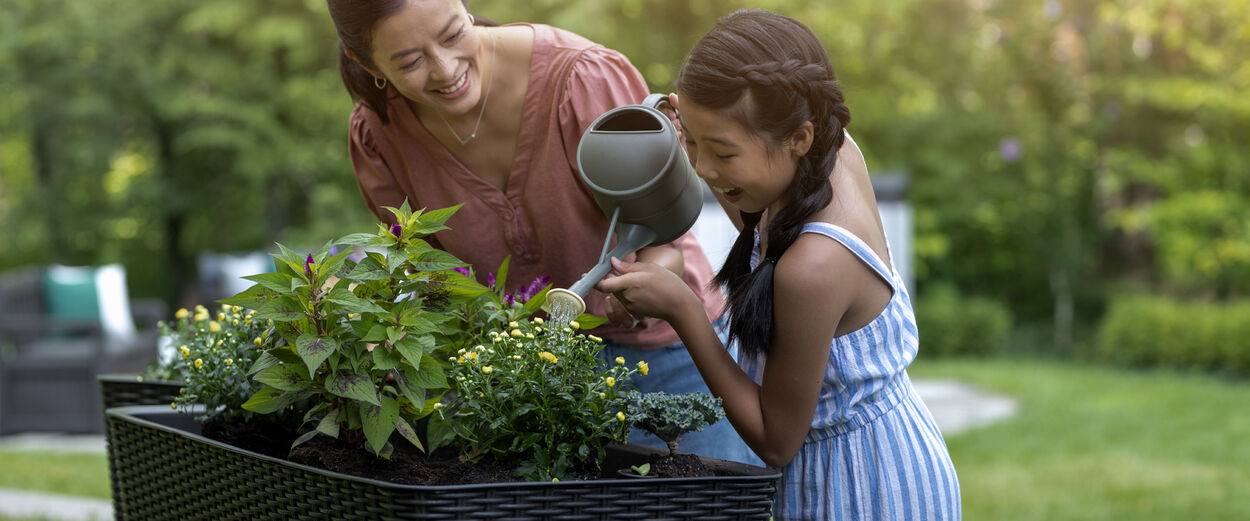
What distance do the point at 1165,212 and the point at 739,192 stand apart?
33.4ft

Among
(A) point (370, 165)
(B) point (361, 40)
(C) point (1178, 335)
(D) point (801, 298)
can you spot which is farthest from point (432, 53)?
(C) point (1178, 335)

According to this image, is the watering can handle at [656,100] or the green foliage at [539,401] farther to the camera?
the watering can handle at [656,100]

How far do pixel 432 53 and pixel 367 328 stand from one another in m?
0.53

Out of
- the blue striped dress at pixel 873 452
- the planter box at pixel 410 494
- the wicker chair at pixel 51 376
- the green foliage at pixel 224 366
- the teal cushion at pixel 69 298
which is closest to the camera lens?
the planter box at pixel 410 494

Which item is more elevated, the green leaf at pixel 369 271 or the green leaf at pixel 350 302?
the green leaf at pixel 369 271

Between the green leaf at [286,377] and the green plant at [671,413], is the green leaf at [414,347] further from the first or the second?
the green plant at [671,413]

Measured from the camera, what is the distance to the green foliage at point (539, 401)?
4.37 ft

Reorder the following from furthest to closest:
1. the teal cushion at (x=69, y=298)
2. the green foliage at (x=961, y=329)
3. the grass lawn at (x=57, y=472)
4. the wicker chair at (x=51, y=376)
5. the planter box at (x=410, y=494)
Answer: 1. the green foliage at (x=961, y=329)
2. the teal cushion at (x=69, y=298)
3. the wicker chair at (x=51, y=376)
4. the grass lawn at (x=57, y=472)
5. the planter box at (x=410, y=494)

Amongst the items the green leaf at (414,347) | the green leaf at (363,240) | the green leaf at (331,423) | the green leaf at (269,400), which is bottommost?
the green leaf at (331,423)

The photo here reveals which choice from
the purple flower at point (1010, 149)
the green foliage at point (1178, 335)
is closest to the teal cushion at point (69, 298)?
the green foliage at point (1178, 335)

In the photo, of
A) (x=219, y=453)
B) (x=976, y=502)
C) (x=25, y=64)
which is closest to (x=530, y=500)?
(x=219, y=453)

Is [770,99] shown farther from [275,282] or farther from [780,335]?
[275,282]

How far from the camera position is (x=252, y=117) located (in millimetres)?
10312

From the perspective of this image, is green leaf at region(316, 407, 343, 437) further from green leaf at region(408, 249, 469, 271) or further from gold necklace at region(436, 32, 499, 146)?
gold necklace at region(436, 32, 499, 146)
